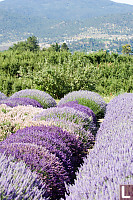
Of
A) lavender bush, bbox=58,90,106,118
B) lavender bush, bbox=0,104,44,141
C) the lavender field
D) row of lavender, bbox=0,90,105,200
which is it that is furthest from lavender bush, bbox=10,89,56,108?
row of lavender, bbox=0,90,105,200

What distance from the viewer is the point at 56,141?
139 inches

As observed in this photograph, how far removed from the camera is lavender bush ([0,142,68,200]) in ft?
8.79

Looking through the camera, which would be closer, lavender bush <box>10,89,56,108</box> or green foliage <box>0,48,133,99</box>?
lavender bush <box>10,89,56,108</box>

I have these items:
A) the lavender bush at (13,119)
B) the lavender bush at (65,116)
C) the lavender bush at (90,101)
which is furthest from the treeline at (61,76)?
the lavender bush at (65,116)

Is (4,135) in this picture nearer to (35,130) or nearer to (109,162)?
(35,130)

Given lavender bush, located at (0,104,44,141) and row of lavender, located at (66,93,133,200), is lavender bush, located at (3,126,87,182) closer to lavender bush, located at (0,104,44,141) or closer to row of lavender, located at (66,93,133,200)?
row of lavender, located at (66,93,133,200)

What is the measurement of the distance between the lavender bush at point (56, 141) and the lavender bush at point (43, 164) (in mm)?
196

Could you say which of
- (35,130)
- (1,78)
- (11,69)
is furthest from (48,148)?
(11,69)

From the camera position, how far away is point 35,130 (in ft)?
12.3

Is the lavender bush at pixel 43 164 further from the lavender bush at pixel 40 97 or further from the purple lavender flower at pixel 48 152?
the lavender bush at pixel 40 97

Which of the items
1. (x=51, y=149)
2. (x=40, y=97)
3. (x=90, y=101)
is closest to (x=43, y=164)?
(x=51, y=149)

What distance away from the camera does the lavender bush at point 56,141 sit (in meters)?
3.31

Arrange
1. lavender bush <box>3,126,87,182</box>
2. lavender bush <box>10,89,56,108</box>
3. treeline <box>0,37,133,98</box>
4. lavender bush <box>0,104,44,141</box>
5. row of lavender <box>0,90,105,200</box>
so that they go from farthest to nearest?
treeline <box>0,37,133,98</box> < lavender bush <box>10,89,56,108</box> < lavender bush <box>0,104,44,141</box> < lavender bush <box>3,126,87,182</box> < row of lavender <box>0,90,105,200</box>

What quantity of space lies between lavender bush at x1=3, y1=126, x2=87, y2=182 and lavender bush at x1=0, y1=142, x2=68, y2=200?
20cm
